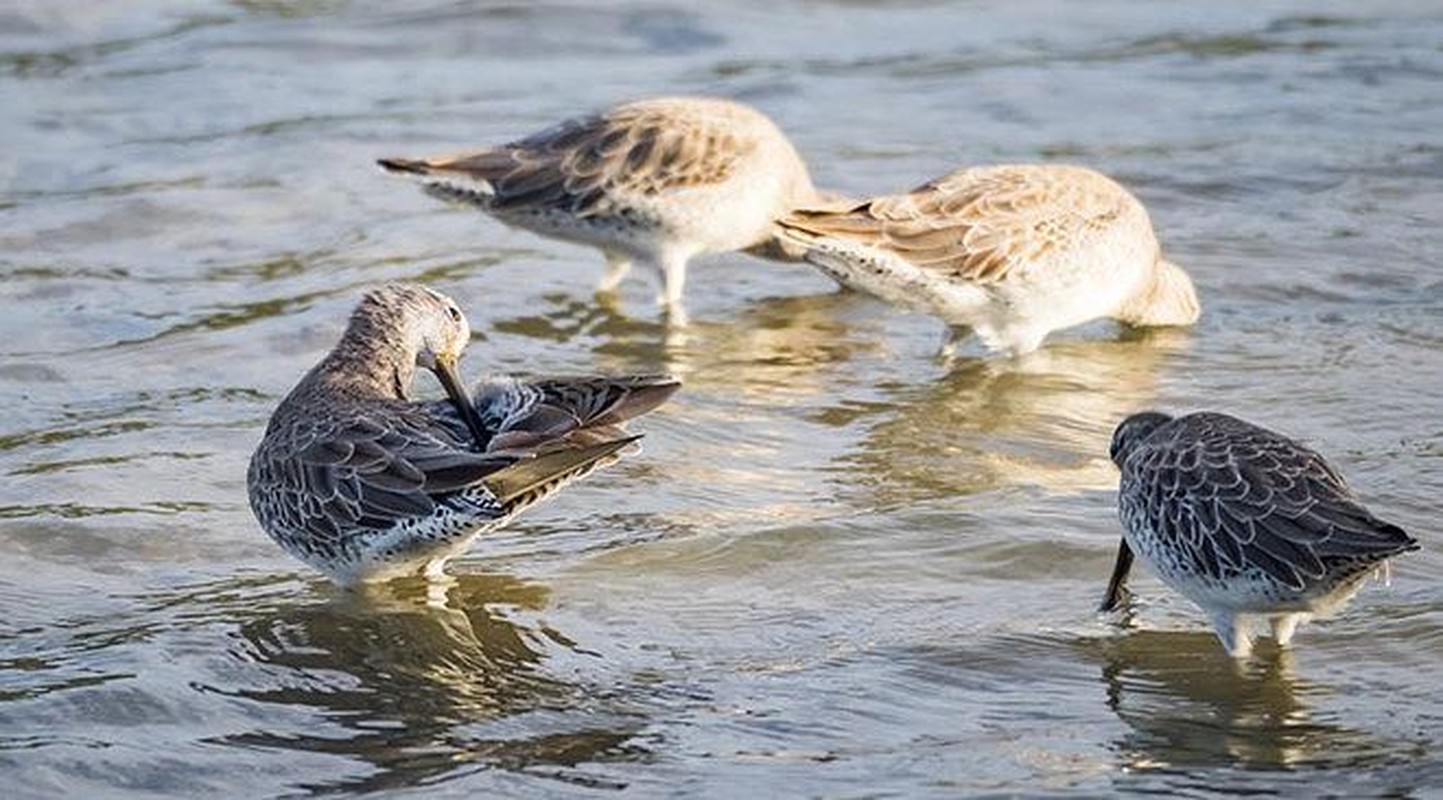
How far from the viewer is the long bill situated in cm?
762

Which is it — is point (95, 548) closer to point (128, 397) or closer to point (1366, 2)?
point (128, 397)

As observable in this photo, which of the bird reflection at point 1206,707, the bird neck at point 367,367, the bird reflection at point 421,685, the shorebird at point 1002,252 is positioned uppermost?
the bird neck at point 367,367

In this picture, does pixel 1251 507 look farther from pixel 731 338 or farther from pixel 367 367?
pixel 731 338

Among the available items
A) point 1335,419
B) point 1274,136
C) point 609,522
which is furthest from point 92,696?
point 1274,136

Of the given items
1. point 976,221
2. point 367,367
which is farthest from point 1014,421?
point 367,367

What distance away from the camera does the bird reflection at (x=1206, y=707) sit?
6.59 m

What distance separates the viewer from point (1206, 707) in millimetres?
6980

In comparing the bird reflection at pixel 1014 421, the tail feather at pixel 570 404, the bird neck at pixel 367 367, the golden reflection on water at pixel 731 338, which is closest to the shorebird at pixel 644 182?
the golden reflection on water at pixel 731 338

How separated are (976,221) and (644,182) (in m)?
1.52

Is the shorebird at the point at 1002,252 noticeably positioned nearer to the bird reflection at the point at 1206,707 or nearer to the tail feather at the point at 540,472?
the tail feather at the point at 540,472

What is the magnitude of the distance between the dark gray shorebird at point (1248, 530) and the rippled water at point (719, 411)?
0.68 feet

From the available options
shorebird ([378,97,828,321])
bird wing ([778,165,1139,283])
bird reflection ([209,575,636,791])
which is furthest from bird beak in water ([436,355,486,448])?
shorebird ([378,97,828,321])

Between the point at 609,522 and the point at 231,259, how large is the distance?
12.3 ft

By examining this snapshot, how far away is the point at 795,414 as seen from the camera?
9.86 meters
